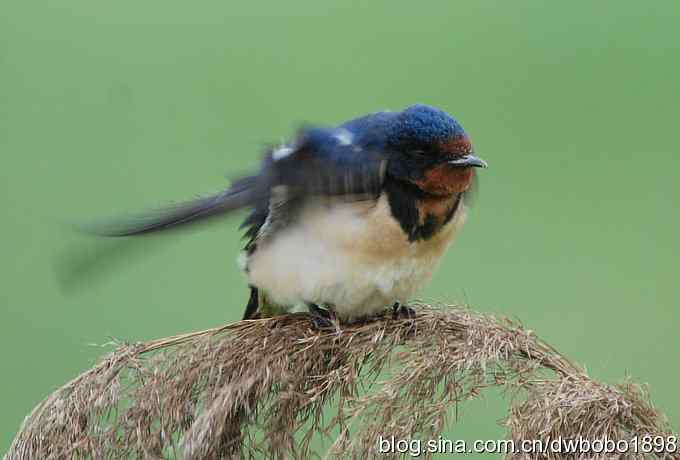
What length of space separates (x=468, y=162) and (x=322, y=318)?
38 centimetres

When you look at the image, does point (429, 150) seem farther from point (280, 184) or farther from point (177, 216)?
point (177, 216)

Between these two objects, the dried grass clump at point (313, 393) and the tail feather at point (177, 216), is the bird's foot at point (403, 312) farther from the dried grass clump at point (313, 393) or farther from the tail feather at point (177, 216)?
the tail feather at point (177, 216)

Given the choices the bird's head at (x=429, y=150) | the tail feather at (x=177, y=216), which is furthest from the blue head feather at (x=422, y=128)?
the tail feather at (x=177, y=216)

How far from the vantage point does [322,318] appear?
2.21 m

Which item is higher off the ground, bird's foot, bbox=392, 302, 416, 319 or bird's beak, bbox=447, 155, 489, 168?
bird's beak, bbox=447, 155, 489, 168

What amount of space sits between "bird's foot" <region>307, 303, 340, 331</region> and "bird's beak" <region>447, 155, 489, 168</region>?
0.35 m

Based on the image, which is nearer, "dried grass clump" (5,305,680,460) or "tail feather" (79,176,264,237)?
"dried grass clump" (5,305,680,460)

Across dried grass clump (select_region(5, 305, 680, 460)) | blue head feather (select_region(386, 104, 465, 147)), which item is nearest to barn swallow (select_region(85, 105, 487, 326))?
blue head feather (select_region(386, 104, 465, 147))

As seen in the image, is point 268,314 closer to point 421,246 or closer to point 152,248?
point 421,246

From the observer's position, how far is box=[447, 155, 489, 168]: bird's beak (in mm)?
2229

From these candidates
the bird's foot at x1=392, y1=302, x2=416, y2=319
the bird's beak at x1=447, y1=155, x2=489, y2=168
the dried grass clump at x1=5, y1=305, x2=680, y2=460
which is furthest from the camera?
the bird's beak at x1=447, y1=155, x2=489, y2=168

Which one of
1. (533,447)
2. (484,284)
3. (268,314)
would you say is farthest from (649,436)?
(484,284)

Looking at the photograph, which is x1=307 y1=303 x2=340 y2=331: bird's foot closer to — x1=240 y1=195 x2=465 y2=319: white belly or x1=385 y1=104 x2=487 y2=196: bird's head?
x1=240 y1=195 x2=465 y2=319: white belly

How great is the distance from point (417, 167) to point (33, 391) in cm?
117
